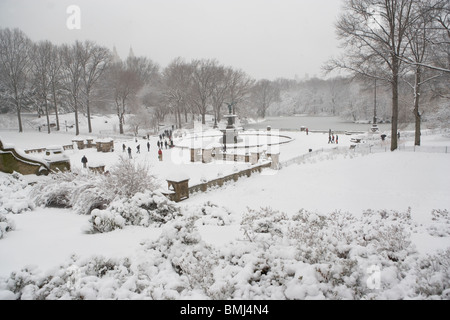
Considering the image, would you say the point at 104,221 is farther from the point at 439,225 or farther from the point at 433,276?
the point at 439,225

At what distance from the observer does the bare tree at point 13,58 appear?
28.5 m

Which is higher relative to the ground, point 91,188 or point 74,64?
point 74,64

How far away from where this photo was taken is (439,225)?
602 centimetres

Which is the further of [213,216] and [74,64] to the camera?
[74,64]

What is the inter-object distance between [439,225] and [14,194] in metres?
12.8

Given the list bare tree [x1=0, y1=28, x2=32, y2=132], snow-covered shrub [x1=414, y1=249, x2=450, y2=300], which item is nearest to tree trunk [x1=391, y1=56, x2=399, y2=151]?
snow-covered shrub [x1=414, y1=249, x2=450, y2=300]

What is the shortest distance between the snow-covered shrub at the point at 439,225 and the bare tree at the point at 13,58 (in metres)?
36.4

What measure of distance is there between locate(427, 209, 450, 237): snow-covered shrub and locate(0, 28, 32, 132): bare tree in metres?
36.4

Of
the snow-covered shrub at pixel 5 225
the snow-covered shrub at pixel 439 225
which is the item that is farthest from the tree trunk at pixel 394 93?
the snow-covered shrub at pixel 5 225

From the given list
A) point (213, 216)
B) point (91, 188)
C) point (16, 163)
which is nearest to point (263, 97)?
point (16, 163)

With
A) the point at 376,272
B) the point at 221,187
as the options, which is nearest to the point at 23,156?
the point at 221,187

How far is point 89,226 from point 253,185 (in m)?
8.88
